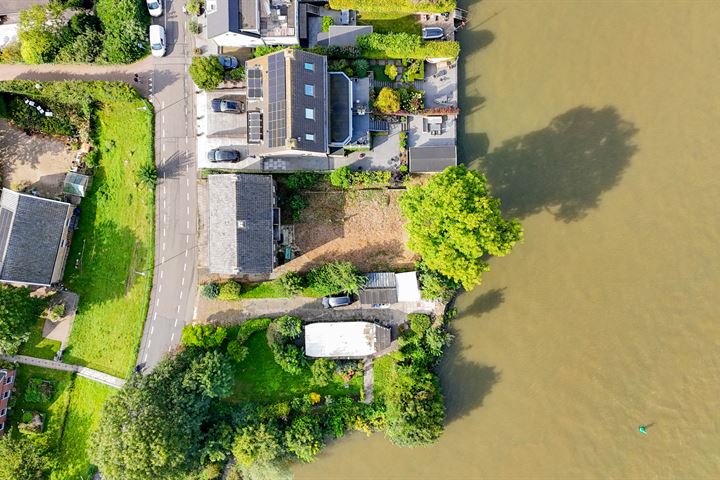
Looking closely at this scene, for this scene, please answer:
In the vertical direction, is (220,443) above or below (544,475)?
above

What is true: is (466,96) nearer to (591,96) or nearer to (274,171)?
(591,96)

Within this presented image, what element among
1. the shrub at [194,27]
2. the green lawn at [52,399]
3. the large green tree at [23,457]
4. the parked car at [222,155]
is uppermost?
the shrub at [194,27]

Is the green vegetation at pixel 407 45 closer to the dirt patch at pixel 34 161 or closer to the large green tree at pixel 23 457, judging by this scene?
the dirt patch at pixel 34 161

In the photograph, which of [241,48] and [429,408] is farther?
[241,48]

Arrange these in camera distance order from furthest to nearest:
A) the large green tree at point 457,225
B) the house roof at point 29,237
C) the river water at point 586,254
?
1. the river water at point 586,254
2. the house roof at point 29,237
3. the large green tree at point 457,225

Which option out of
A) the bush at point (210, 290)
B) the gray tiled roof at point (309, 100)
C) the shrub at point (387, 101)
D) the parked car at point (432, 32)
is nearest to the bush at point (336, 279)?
the bush at point (210, 290)

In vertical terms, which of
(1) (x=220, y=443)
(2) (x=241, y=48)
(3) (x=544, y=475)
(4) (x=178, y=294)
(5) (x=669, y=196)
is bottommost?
(3) (x=544, y=475)

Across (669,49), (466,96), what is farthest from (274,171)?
(669,49)
